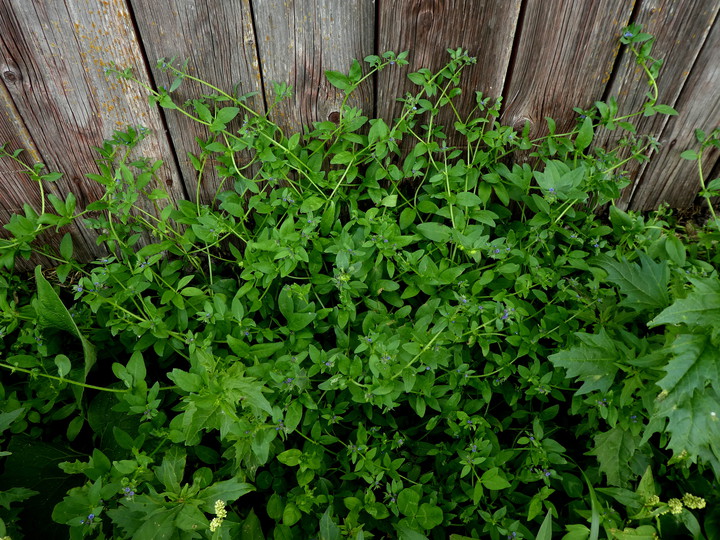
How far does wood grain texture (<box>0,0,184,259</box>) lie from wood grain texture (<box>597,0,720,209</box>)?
2.27 metres

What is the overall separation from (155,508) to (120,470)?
0.20 meters

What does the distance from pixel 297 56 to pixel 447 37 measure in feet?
2.25

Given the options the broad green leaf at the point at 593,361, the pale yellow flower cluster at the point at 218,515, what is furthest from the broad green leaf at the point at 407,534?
the broad green leaf at the point at 593,361

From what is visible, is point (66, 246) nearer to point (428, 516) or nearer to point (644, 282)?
point (428, 516)

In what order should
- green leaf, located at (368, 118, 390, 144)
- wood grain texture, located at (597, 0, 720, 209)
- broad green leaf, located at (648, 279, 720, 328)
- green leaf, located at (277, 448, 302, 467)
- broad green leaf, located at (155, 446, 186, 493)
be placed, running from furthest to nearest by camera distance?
green leaf, located at (368, 118, 390, 144) → wood grain texture, located at (597, 0, 720, 209) → green leaf, located at (277, 448, 302, 467) → broad green leaf, located at (155, 446, 186, 493) → broad green leaf, located at (648, 279, 720, 328)

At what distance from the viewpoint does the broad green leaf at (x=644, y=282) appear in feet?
6.97

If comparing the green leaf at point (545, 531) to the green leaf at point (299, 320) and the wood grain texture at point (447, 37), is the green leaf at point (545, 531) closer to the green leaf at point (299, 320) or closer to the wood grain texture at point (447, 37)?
the green leaf at point (299, 320)

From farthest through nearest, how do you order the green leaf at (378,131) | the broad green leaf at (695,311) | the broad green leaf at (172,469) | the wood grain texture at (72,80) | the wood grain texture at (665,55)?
the green leaf at (378,131) → the wood grain texture at (665,55) → the wood grain texture at (72,80) → the broad green leaf at (172,469) → the broad green leaf at (695,311)

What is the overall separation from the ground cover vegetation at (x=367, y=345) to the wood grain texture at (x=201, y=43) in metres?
0.06

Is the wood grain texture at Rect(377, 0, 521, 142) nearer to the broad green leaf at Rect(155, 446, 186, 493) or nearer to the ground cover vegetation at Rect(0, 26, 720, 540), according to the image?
the ground cover vegetation at Rect(0, 26, 720, 540)

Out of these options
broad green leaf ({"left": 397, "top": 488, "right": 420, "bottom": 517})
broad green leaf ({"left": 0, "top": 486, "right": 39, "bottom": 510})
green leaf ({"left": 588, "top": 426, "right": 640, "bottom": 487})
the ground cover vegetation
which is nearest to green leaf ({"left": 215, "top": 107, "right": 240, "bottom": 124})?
the ground cover vegetation

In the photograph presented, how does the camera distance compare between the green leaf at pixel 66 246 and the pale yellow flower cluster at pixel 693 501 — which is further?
the green leaf at pixel 66 246

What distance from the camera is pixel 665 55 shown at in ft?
7.77

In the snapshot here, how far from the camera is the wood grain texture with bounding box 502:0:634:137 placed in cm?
220
